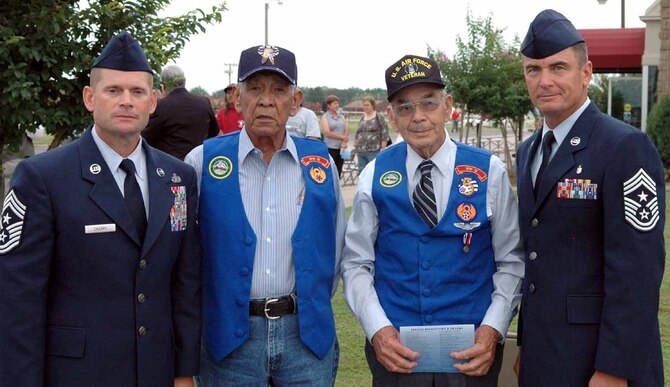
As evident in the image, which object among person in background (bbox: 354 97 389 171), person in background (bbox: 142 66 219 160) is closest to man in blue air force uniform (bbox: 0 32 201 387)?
person in background (bbox: 142 66 219 160)

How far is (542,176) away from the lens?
2834 millimetres

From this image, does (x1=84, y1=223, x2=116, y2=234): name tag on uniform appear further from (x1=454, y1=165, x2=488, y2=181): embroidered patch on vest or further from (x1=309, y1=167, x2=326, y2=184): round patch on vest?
(x1=454, y1=165, x2=488, y2=181): embroidered patch on vest

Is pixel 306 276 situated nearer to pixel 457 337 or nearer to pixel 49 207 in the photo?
pixel 457 337

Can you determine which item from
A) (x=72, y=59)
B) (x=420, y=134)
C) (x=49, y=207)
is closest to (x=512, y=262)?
(x=420, y=134)

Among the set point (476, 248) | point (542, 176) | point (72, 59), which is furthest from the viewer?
point (72, 59)

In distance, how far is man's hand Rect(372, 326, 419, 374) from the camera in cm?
292

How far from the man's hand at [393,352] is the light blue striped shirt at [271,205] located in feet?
1.24

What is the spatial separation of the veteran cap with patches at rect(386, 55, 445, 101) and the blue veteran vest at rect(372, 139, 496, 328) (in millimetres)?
333

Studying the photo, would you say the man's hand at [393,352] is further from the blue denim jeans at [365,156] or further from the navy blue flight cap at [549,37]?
the blue denim jeans at [365,156]

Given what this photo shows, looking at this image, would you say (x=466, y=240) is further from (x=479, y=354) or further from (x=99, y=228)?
(x=99, y=228)

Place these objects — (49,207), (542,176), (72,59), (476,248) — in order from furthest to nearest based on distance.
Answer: (72,59) → (476,248) → (542,176) → (49,207)

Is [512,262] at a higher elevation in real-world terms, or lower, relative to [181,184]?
lower

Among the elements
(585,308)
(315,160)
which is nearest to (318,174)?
(315,160)

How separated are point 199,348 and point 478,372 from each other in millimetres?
1017
